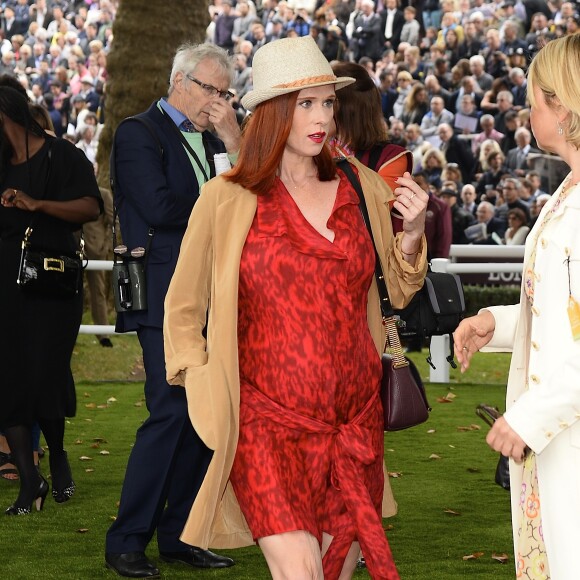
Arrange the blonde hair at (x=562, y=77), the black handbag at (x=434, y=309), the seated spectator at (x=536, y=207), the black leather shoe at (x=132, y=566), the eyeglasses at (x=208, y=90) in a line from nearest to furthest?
the blonde hair at (x=562, y=77), the black handbag at (x=434, y=309), the black leather shoe at (x=132, y=566), the eyeglasses at (x=208, y=90), the seated spectator at (x=536, y=207)

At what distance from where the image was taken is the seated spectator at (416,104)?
22188 mm

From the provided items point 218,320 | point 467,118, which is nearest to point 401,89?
point 467,118

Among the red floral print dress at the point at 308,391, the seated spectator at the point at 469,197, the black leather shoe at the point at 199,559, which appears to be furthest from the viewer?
the seated spectator at the point at 469,197

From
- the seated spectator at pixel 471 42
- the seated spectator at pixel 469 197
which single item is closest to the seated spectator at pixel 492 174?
the seated spectator at pixel 469 197

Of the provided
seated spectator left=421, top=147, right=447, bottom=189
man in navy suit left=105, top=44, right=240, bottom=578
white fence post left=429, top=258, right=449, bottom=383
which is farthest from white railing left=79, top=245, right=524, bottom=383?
seated spectator left=421, top=147, right=447, bottom=189

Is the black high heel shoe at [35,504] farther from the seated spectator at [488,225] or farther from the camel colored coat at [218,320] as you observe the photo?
the seated spectator at [488,225]

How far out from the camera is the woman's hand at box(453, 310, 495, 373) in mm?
3793

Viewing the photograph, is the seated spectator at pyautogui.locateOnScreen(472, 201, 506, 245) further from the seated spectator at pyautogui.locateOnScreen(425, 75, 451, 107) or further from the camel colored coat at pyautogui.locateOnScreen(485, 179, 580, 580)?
the camel colored coat at pyautogui.locateOnScreen(485, 179, 580, 580)

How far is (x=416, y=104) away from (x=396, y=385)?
18498 millimetres

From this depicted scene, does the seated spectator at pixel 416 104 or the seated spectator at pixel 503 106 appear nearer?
the seated spectator at pixel 503 106

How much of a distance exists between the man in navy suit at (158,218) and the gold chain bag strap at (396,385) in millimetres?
1593

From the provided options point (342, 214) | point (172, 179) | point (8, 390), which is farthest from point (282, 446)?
point (8, 390)

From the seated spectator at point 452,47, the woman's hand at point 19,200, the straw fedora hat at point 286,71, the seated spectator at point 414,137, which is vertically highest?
the seated spectator at point 452,47

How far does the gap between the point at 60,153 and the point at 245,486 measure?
3.59m
